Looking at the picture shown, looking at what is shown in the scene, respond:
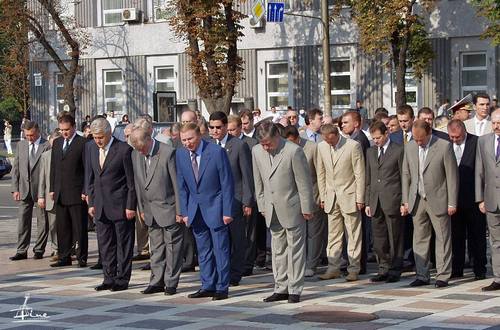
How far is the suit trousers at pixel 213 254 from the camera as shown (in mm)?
13359

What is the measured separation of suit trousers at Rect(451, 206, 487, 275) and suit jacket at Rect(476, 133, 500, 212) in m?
0.85

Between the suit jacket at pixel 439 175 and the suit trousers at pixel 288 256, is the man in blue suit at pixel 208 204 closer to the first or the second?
the suit trousers at pixel 288 256

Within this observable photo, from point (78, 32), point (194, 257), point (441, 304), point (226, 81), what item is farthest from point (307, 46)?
point (441, 304)

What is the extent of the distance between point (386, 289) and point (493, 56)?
26.4 metres

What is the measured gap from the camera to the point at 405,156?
562 inches

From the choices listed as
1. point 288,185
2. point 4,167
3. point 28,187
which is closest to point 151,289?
point 288,185

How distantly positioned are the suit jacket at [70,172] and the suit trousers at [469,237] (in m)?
5.08

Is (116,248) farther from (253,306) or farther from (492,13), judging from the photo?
(492,13)

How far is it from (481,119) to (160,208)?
16.2 ft

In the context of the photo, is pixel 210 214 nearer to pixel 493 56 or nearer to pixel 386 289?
pixel 386 289

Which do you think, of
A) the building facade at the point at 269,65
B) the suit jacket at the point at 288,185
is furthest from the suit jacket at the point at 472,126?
Result: the building facade at the point at 269,65

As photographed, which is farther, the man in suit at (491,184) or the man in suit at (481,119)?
the man in suit at (481,119)

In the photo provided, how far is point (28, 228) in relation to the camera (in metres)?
17.9

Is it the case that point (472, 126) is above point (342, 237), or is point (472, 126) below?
above
